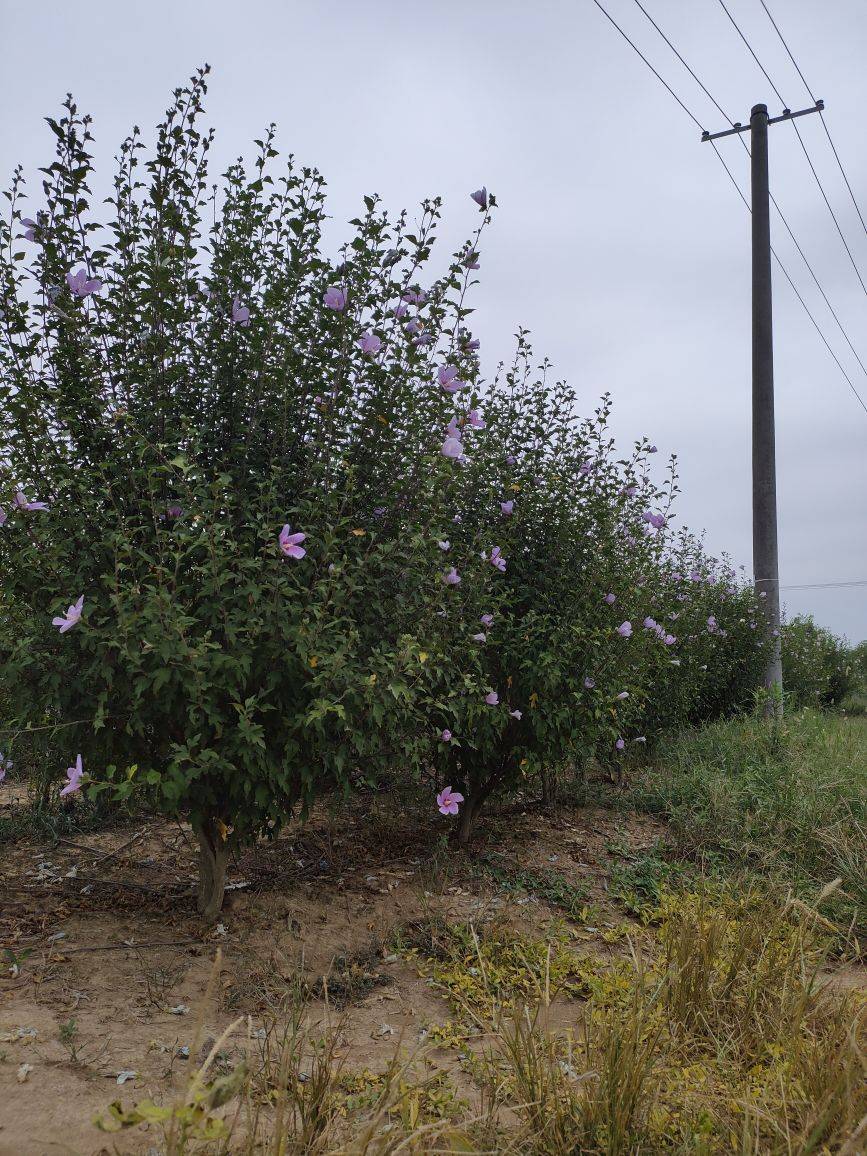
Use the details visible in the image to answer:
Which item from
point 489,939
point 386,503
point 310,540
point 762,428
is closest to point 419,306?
point 386,503

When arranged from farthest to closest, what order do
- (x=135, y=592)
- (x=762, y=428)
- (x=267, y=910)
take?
(x=762, y=428)
(x=267, y=910)
(x=135, y=592)

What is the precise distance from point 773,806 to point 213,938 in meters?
3.62

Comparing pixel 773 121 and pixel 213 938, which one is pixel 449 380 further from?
pixel 773 121

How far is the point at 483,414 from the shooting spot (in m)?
5.06

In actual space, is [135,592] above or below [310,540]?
below

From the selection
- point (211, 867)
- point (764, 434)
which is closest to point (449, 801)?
point (211, 867)

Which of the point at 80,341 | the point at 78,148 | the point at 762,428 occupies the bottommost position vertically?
the point at 80,341

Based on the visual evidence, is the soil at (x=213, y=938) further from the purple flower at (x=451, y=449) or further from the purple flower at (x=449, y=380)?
the purple flower at (x=449, y=380)

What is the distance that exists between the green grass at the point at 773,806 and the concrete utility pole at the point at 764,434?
1405 mm

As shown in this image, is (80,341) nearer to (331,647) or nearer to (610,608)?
(331,647)

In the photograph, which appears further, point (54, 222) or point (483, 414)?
point (483, 414)

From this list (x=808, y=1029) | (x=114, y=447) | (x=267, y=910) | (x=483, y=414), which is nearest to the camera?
(x=808, y=1029)

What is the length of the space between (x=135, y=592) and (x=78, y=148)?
189 cm

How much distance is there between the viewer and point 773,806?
5.49 meters
